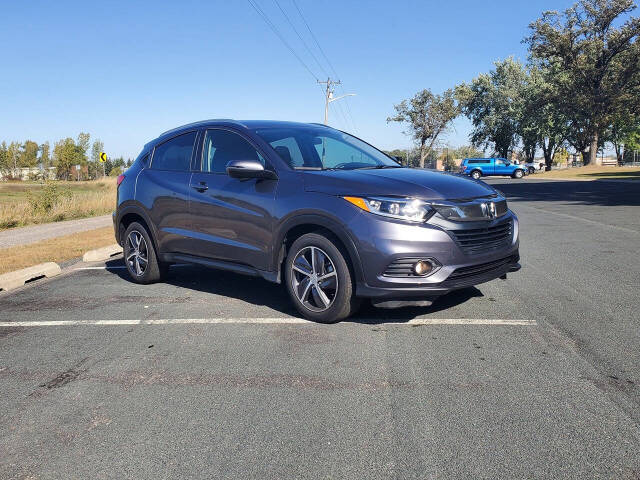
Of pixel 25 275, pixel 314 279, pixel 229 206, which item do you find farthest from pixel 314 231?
pixel 25 275

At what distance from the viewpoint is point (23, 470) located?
2738 mm

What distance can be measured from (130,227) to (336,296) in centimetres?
344

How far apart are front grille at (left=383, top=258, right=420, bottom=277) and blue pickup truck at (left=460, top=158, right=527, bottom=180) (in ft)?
166

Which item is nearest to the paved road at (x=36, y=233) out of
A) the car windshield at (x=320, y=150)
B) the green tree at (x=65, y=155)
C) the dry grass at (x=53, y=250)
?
the dry grass at (x=53, y=250)

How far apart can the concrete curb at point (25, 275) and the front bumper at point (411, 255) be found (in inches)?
203

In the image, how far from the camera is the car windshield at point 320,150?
18.3 ft

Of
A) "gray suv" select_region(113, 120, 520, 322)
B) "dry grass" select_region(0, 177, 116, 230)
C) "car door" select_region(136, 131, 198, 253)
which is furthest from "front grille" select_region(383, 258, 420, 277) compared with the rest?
"dry grass" select_region(0, 177, 116, 230)

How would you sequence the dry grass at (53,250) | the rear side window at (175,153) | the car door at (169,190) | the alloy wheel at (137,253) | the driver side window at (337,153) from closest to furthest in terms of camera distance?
the driver side window at (337,153)
the car door at (169,190)
the rear side window at (175,153)
the alloy wheel at (137,253)
the dry grass at (53,250)

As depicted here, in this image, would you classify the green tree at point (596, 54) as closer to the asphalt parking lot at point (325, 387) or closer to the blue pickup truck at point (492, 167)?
the blue pickup truck at point (492, 167)

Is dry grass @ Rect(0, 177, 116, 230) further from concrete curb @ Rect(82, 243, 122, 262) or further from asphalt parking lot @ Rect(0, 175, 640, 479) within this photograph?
asphalt parking lot @ Rect(0, 175, 640, 479)

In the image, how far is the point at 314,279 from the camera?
5.02 meters

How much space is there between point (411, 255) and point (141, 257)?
12.7ft

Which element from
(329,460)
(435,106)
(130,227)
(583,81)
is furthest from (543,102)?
(329,460)

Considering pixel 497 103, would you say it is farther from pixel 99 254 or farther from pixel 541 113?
pixel 99 254
